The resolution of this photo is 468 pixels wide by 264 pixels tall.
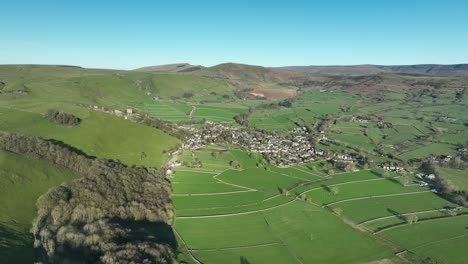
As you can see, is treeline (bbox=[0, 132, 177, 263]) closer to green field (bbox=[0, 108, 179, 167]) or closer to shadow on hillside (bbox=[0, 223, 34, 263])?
shadow on hillside (bbox=[0, 223, 34, 263])

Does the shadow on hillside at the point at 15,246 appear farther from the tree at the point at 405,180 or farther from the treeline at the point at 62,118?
the tree at the point at 405,180

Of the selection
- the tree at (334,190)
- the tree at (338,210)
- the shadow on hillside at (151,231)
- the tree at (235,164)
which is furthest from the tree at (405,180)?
the shadow on hillside at (151,231)

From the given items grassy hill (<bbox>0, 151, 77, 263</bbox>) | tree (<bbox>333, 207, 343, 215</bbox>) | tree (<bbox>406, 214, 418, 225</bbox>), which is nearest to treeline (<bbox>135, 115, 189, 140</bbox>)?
grassy hill (<bbox>0, 151, 77, 263</bbox>)

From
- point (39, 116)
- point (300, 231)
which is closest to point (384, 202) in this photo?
point (300, 231)

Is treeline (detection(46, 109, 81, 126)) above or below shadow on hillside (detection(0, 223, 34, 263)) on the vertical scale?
above

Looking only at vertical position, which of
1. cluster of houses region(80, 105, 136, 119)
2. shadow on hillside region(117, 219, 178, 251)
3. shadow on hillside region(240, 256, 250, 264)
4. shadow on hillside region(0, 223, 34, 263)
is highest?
cluster of houses region(80, 105, 136, 119)

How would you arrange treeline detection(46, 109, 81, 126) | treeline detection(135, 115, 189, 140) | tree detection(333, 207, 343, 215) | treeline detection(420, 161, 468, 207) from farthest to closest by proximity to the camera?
treeline detection(135, 115, 189, 140)
treeline detection(46, 109, 81, 126)
treeline detection(420, 161, 468, 207)
tree detection(333, 207, 343, 215)

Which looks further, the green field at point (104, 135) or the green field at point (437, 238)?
the green field at point (104, 135)
